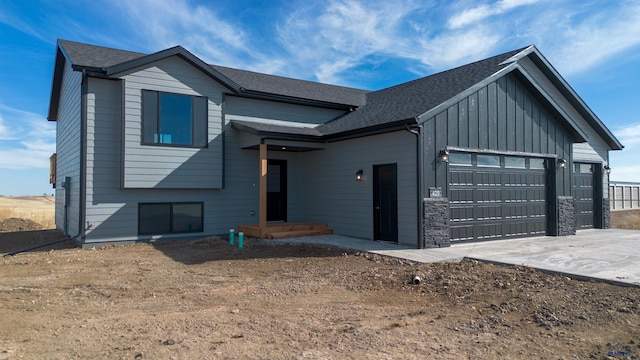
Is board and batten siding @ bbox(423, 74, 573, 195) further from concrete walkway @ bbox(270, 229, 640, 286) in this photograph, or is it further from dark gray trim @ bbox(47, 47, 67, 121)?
dark gray trim @ bbox(47, 47, 67, 121)

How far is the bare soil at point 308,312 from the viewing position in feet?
13.5

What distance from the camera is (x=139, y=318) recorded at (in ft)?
16.7

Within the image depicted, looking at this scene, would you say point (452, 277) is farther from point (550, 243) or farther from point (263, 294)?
point (550, 243)

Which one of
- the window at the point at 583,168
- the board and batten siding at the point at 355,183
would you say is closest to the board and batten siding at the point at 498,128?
the board and batten siding at the point at 355,183

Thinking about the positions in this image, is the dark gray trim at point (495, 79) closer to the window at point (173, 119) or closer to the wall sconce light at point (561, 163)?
the wall sconce light at point (561, 163)

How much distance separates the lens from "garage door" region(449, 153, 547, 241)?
437 inches

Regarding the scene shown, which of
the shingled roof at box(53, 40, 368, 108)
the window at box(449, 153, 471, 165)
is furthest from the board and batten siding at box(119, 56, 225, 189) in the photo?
the window at box(449, 153, 471, 165)

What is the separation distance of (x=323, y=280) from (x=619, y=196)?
21.3 meters

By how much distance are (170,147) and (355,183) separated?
217 inches

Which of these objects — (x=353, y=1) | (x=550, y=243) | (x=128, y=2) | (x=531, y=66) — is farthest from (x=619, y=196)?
(x=128, y=2)

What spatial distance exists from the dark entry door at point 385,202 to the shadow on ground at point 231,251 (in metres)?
1.83

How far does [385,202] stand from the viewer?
11.3m

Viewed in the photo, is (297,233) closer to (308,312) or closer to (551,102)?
(308,312)

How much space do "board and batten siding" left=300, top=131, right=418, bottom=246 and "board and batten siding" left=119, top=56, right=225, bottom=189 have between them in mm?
3235
